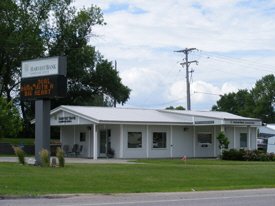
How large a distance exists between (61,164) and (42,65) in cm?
526

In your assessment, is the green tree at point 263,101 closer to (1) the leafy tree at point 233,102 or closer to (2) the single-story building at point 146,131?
(1) the leafy tree at point 233,102

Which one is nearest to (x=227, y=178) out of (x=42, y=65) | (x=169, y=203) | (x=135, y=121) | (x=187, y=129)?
(x=169, y=203)

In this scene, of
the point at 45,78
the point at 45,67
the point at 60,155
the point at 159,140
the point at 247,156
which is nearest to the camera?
the point at 60,155

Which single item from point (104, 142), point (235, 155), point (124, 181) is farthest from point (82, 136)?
point (124, 181)

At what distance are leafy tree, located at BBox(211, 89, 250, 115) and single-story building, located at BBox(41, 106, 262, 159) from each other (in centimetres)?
5598

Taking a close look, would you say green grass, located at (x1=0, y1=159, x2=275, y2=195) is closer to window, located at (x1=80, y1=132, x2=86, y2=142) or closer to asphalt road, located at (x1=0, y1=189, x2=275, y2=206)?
asphalt road, located at (x1=0, y1=189, x2=275, y2=206)

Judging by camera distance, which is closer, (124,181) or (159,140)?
(124,181)

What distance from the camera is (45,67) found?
69.3 ft

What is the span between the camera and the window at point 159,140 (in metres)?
32.5

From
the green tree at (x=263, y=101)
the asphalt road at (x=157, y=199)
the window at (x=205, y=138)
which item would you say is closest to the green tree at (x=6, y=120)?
the window at (x=205, y=138)

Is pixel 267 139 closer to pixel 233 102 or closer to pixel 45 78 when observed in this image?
pixel 45 78

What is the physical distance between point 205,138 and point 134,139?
712cm

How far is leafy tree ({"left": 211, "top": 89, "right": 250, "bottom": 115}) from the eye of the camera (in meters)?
91.0

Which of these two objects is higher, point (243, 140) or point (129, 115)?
point (129, 115)
